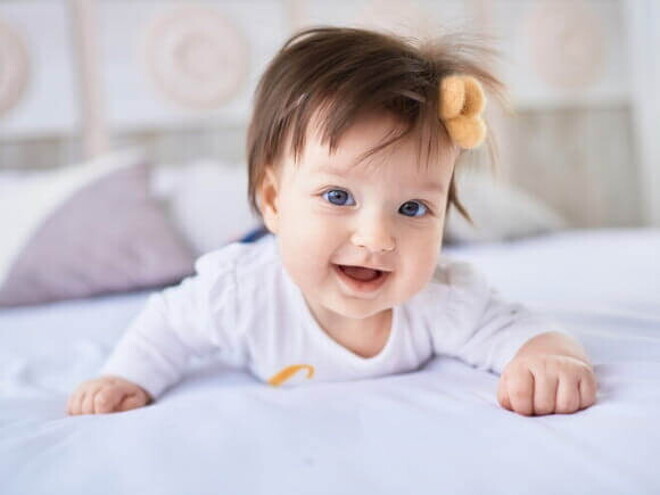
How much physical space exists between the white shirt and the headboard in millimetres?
1565

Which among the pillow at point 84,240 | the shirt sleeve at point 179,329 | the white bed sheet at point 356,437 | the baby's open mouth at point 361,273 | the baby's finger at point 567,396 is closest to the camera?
the white bed sheet at point 356,437

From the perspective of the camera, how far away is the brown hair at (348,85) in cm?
72

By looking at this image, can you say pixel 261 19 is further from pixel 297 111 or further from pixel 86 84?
pixel 297 111

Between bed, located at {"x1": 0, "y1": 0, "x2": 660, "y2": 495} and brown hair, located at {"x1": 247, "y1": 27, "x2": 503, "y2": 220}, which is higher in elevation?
brown hair, located at {"x1": 247, "y1": 27, "x2": 503, "y2": 220}

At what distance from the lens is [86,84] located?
2.40m

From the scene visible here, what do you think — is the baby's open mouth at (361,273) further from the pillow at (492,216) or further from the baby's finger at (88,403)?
the pillow at (492,216)

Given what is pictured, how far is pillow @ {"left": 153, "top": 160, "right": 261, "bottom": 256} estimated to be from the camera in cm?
175

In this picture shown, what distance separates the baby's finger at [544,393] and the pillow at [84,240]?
1.07 m

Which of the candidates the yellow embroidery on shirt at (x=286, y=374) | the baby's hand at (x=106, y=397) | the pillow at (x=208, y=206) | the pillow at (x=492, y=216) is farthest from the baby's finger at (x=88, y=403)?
the pillow at (x=492, y=216)

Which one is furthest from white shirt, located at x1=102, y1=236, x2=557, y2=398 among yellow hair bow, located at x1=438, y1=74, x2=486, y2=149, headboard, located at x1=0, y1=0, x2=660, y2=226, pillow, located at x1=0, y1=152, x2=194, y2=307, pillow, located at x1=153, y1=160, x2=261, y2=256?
headboard, located at x1=0, y1=0, x2=660, y2=226

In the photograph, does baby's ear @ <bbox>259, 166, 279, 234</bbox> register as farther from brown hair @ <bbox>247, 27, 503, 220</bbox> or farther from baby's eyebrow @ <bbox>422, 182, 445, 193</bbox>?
baby's eyebrow @ <bbox>422, 182, 445, 193</bbox>

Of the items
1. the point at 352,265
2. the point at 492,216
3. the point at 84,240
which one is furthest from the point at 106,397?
the point at 492,216

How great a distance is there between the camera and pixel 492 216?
213cm

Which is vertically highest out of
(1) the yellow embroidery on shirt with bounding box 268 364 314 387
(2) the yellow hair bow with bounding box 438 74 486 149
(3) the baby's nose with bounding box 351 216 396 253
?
(2) the yellow hair bow with bounding box 438 74 486 149
